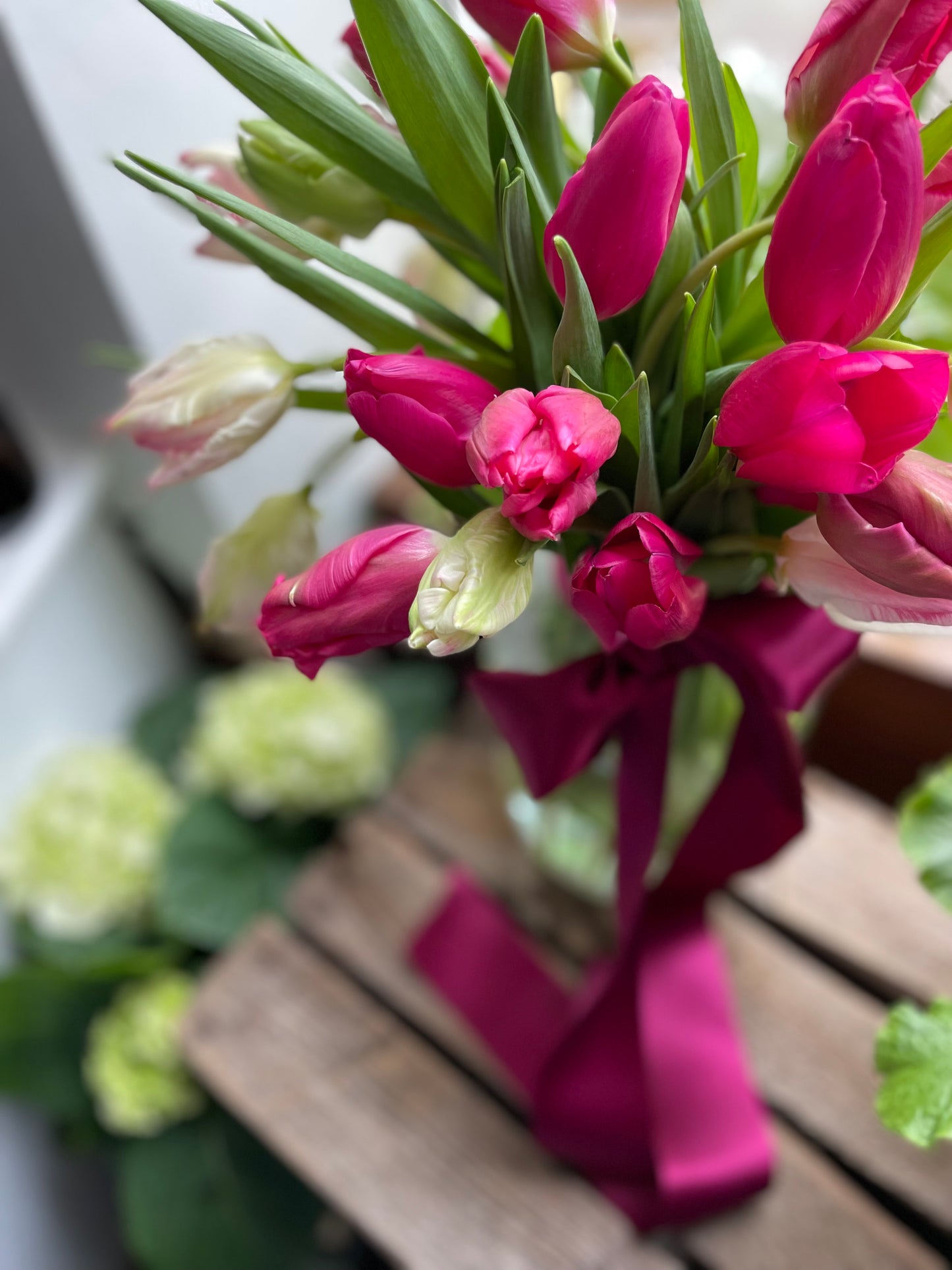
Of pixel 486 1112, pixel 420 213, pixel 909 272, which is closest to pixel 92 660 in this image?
pixel 486 1112

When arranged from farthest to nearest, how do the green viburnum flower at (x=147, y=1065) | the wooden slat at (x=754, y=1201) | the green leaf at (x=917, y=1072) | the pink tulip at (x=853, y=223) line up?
the green viburnum flower at (x=147, y=1065)
the wooden slat at (x=754, y=1201)
the green leaf at (x=917, y=1072)
the pink tulip at (x=853, y=223)

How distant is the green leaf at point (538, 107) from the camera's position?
0.25 meters

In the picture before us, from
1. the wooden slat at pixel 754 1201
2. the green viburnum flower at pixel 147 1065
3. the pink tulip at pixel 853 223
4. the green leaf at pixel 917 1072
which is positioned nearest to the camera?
the pink tulip at pixel 853 223

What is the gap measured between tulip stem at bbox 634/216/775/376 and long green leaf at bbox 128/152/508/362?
0.05m

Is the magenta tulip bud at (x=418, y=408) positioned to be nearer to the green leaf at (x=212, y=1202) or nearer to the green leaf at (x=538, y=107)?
the green leaf at (x=538, y=107)

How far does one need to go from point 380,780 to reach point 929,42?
55 centimetres

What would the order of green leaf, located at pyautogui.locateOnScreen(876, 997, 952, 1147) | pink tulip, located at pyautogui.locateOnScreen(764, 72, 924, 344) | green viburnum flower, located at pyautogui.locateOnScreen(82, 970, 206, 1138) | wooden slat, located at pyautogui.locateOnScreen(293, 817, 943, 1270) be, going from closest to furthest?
pink tulip, located at pyautogui.locateOnScreen(764, 72, 924, 344) < green leaf, located at pyautogui.locateOnScreen(876, 997, 952, 1147) < wooden slat, located at pyautogui.locateOnScreen(293, 817, 943, 1270) < green viburnum flower, located at pyautogui.locateOnScreen(82, 970, 206, 1138)

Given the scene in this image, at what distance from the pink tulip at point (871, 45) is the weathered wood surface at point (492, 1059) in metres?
0.43

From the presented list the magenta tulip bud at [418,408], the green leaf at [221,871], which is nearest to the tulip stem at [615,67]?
the magenta tulip bud at [418,408]

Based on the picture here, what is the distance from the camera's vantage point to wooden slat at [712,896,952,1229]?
17.3 inches

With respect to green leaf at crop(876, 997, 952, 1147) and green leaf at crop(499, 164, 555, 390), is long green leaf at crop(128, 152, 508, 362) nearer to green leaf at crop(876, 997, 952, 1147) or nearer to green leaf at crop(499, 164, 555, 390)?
green leaf at crop(499, 164, 555, 390)

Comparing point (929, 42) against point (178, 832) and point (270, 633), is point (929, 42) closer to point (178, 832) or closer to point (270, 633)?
point (270, 633)

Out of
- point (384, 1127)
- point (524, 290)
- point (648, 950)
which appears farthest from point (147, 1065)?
point (524, 290)

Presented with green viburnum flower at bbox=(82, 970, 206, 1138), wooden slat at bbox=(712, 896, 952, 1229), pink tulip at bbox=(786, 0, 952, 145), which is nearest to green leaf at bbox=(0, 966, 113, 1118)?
green viburnum flower at bbox=(82, 970, 206, 1138)
